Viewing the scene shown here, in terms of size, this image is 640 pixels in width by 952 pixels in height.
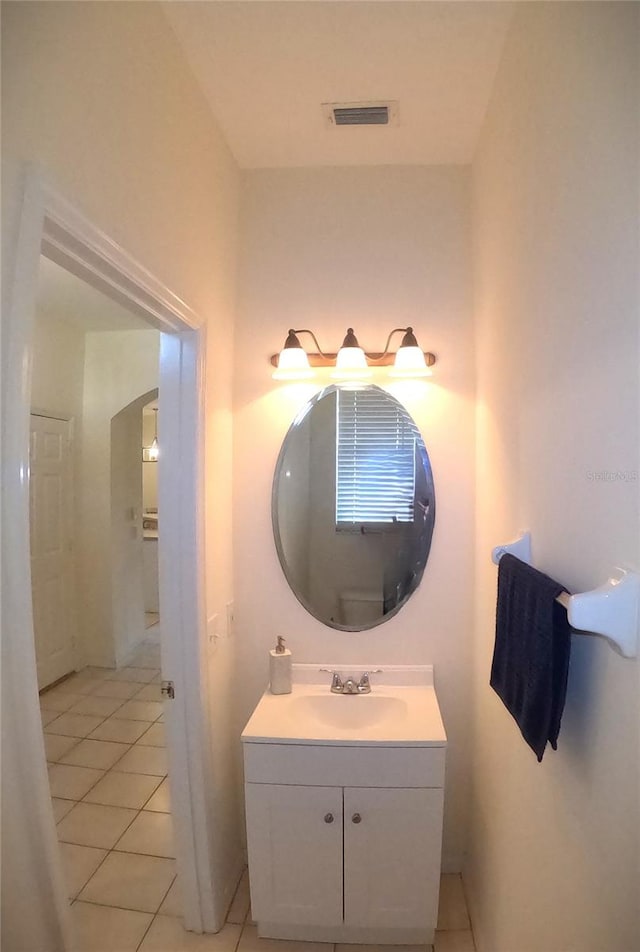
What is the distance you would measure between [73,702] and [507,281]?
11.7ft

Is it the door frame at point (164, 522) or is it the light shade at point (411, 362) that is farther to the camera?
the light shade at point (411, 362)

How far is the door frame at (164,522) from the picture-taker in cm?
76

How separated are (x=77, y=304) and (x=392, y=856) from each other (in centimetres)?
338

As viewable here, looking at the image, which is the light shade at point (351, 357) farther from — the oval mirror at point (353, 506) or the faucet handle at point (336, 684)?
the faucet handle at point (336, 684)

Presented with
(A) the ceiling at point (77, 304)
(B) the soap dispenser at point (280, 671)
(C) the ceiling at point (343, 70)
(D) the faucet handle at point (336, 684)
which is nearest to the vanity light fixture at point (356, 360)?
(C) the ceiling at point (343, 70)

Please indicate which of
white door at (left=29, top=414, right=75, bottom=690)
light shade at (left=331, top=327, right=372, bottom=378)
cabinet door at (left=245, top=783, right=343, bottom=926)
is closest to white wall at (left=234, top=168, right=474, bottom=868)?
light shade at (left=331, top=327, right=372, bottom=378)

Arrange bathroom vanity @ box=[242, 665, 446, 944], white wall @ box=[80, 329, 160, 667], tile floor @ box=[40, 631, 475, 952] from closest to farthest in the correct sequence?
bathroom vanity @ box=[242, 665, 446, 944]
tile floor @ box=[40, 631, 475, 952]
white wall @ box=[80, 329, 160, 667]

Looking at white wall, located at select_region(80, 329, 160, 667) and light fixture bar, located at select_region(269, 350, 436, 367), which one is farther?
white wall, located at select_region(80, 329, 160, 667)

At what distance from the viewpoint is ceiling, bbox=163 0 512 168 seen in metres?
1.25

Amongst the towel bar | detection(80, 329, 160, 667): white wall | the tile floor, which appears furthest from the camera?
detection(80, 329, 160, 667): white wall

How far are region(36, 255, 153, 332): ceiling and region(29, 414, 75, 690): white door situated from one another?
2.44ft

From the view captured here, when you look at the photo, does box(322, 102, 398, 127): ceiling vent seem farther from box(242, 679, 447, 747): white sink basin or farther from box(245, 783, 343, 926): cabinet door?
box(245, 783, 343, 926): cabinet door

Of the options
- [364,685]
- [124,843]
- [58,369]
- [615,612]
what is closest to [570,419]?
[615,612]

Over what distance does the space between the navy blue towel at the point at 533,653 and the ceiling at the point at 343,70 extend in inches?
53.7
